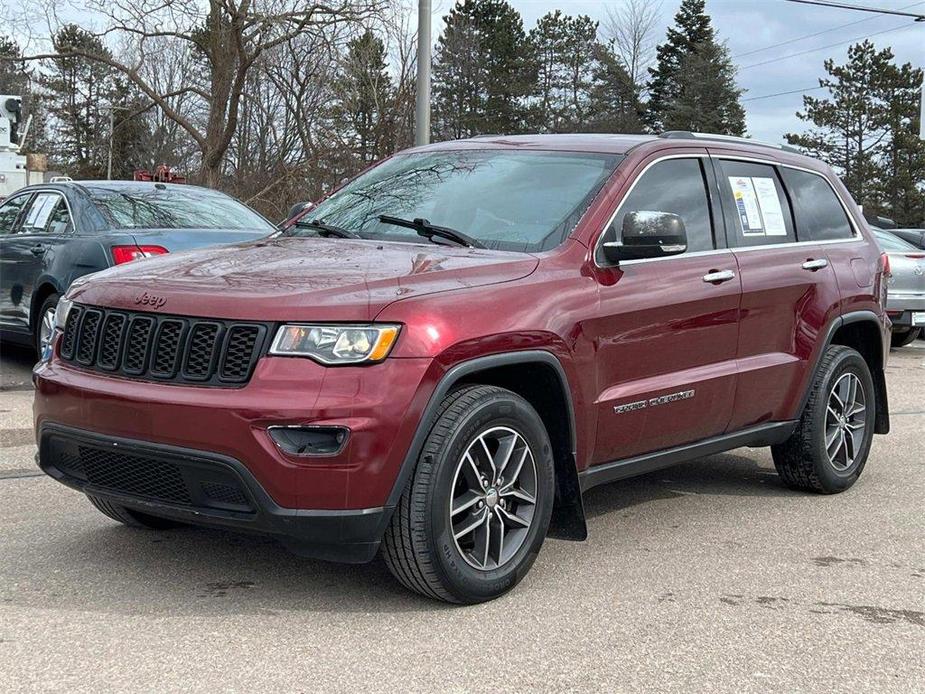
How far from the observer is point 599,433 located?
16.0 feet

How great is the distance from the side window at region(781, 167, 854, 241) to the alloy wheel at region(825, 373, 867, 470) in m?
0.77

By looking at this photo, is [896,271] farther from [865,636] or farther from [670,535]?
[865,636]

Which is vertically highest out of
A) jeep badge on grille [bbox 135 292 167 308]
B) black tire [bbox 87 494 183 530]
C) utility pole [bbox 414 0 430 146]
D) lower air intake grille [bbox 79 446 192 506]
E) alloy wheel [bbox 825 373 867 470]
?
utility pole [bbox 414 0 430 146]

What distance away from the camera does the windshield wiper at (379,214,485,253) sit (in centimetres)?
494

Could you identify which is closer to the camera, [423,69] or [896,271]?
[896,271]

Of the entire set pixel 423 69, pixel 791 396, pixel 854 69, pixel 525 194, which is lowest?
pixel 791 396

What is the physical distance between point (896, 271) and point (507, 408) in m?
11.5

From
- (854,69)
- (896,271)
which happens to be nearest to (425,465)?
(896,271)

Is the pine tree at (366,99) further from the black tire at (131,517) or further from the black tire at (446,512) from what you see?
the black tire at (446,512)

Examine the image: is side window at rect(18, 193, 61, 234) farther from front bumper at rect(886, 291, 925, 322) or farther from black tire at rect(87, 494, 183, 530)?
front bumper at rect(886, 291, 925, 322)

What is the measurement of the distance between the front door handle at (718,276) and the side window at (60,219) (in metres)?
5.88

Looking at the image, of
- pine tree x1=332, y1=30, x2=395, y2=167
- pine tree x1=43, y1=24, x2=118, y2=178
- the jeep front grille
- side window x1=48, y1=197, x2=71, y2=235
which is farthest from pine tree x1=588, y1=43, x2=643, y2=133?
the jeep front grille

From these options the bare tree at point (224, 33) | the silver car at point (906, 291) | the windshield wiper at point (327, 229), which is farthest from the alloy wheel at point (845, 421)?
the bare tree at point (224, 33)

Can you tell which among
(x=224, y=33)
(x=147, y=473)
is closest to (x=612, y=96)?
(x=224, y=33)
